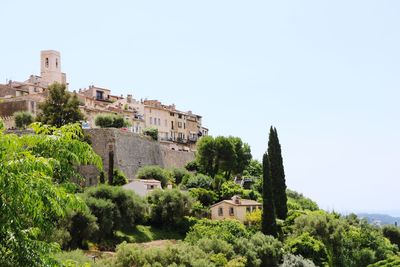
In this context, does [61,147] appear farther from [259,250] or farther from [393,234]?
[393,234]

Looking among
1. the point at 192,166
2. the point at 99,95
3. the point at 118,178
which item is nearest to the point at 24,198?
the point at 118,178

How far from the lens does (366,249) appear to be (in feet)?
164

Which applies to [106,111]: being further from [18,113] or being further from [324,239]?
[324,239]

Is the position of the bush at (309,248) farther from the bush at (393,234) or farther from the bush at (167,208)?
the bush at (393,234)

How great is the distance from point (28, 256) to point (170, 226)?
39621 millimetres

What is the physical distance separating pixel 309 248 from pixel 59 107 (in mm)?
29375

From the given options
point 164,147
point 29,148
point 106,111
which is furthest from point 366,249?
point 29,148

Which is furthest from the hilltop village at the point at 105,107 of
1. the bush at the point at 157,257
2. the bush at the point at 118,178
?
the bush at the point at 157,257

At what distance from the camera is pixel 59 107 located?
58.5 metres

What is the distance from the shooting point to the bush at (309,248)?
43031 mm

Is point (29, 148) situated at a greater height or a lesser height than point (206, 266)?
greater

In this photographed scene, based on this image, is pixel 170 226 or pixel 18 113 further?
pixel 18 113

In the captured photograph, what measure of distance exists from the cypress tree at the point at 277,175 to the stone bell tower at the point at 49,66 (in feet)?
154

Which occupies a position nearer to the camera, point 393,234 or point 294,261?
point 294,261
